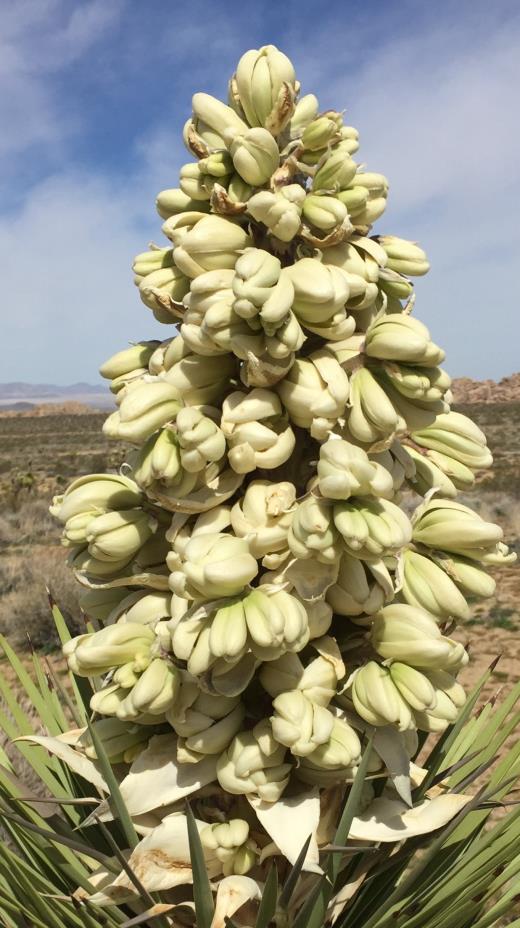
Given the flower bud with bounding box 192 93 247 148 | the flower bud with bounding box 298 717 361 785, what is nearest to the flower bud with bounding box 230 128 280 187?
the flower bud with bounding box 192 93 247 148

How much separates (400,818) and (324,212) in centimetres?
105

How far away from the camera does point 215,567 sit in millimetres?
1098

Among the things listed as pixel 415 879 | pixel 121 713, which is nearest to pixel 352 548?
pixel 121 713

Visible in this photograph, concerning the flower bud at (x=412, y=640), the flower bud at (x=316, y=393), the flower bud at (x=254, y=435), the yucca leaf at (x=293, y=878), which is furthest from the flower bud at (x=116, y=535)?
the yucca leaf at (x=293, y=878)

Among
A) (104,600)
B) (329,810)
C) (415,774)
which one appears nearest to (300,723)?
(329,810)

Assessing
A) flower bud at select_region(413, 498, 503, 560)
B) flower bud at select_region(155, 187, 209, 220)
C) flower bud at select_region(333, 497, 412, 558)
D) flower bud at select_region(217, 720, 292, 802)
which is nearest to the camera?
flower bud at select_region(333, 497, 412, 558)

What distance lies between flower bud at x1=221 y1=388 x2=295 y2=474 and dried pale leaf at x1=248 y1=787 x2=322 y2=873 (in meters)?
0.55

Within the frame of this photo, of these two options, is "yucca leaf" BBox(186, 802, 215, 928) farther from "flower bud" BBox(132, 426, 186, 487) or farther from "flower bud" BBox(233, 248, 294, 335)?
"flower bud" BBox(233, 248, 294, 335)

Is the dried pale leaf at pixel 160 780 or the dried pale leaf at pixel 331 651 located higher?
the dried pale leaf at pixel 331 651

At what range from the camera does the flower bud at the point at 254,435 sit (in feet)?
3.99

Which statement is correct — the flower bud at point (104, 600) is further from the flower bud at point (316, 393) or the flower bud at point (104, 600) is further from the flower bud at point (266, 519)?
the flower bud at point (316, 393)

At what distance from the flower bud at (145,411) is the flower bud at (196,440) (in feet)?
0.15

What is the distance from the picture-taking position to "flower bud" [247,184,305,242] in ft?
3.94

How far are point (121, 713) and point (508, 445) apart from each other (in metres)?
26.6
